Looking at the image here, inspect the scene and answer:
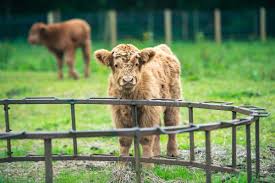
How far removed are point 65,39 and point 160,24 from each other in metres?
13.0

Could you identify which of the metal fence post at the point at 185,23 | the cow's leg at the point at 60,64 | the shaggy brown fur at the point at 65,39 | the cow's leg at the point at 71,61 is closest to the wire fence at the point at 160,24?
the metal fence post at the point at 185,23

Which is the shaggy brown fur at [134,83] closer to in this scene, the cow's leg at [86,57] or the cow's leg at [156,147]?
the cow's leg at [156,147]

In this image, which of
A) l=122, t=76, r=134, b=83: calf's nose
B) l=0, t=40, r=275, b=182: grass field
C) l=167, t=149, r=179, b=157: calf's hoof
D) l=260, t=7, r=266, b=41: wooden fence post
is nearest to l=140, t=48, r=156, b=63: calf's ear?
l=122, t=76, r=134, b=83: calf's nose

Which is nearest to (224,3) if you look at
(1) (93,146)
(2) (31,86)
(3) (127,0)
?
(3) (127,0)

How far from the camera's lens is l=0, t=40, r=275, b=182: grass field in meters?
8.27

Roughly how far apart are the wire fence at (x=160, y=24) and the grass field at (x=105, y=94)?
6553mm

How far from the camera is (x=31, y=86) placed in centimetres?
1705

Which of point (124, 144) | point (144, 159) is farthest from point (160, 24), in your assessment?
point (144, 159)

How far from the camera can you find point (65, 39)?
19.1m

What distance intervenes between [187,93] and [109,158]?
586 centimetres

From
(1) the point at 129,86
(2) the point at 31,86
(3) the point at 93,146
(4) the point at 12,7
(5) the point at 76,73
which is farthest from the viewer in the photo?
(4) the point at 12,7

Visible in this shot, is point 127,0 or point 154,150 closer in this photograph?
point 154,150

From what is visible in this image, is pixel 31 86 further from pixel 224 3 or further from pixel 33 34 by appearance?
pixel 224 3

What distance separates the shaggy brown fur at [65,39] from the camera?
19078 millimetres
